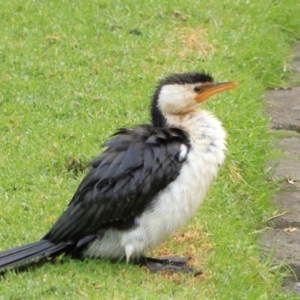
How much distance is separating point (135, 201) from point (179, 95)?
2.76 ft

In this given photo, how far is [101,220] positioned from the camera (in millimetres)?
5602

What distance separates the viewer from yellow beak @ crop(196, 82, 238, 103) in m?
6.12

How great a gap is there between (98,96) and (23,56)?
3.55 ft

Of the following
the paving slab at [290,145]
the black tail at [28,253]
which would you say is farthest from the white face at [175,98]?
the paving slab at [290,145]

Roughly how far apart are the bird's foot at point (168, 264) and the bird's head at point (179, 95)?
0.86 metres

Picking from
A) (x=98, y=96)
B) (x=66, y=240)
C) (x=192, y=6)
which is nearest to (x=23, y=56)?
(x=98, y=96)

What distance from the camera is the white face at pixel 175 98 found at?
6.04 metres

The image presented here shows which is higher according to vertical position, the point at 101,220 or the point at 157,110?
the point at 157,110

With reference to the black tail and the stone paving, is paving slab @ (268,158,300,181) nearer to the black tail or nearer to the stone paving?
the stone paving

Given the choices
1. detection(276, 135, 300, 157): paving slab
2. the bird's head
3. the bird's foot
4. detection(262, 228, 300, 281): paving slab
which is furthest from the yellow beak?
detection(276, 135, 300, 157): paving slab

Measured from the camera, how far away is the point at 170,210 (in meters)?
5.61

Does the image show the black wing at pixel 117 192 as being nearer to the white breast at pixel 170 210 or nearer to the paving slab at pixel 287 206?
the white breast at pixel 170 210

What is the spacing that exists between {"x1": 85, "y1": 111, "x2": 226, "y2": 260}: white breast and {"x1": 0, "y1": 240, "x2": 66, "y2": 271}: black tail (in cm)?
23

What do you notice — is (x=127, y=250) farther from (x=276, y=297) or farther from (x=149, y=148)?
(x=276, y=297)
